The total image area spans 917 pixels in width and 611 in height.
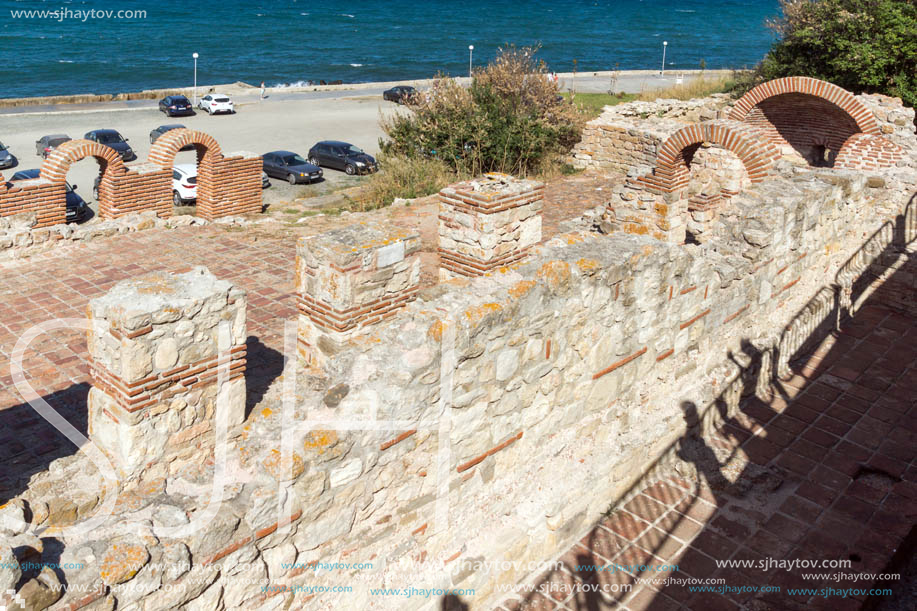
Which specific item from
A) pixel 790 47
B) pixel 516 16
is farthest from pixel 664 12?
pixel 790 47

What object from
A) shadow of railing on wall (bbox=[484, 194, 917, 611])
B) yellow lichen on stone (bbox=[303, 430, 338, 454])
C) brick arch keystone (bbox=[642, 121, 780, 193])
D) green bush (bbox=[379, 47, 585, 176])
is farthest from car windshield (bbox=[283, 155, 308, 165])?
yellow lichen on stone (bbox=[303, 430, 338, 454])

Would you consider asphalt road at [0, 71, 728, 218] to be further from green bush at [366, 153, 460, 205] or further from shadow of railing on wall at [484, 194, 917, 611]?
shadow of railing on wall at [484, 194, 917, 611]

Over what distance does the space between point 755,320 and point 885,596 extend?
3.69 meters

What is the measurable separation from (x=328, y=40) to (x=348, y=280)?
9423cm

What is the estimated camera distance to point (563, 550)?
6859 millimetres

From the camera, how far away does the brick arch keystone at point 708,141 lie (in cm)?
1069

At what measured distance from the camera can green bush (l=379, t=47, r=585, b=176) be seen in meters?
18.8

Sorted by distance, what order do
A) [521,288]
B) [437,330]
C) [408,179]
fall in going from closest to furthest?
[437,330], [521,288], [408,179]

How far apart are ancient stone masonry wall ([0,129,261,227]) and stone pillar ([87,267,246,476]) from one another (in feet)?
29.9

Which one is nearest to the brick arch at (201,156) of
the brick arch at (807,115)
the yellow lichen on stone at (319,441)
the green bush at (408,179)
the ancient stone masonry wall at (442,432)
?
the green bush at (408,179)

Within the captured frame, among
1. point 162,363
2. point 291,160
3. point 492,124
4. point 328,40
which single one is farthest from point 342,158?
Answer: point 328,40

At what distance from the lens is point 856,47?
763 inches

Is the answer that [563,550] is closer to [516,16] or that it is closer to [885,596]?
[885,596]

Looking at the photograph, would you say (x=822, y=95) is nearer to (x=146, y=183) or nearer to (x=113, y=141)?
(x=146, y=183)
